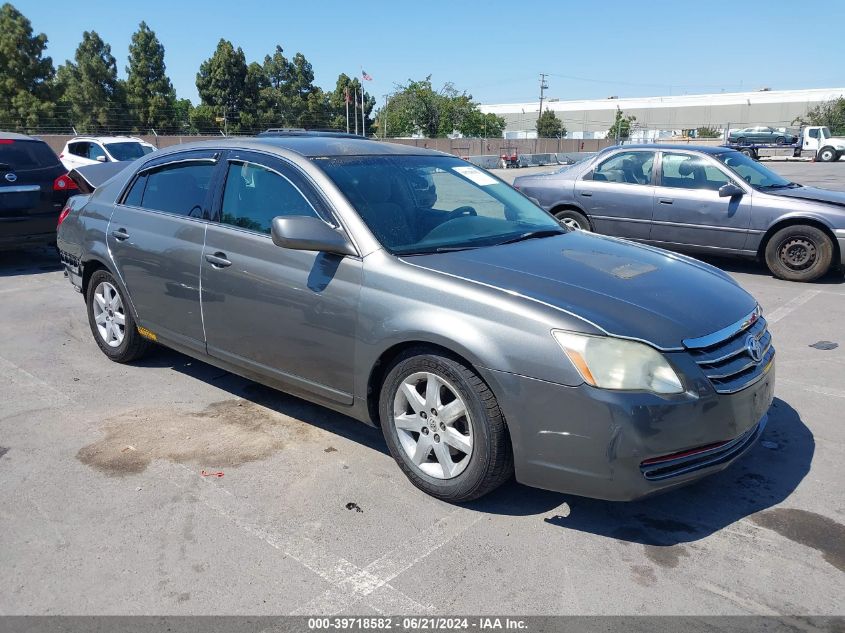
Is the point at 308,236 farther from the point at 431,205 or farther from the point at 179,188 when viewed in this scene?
the point at 179,188

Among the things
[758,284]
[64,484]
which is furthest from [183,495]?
[758,284]

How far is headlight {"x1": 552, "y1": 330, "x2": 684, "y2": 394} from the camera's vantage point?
292 centimetres

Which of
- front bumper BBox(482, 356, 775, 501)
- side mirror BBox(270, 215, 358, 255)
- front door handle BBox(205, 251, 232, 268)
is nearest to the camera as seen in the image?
front bumper BBox(482, 356, 775, 501)

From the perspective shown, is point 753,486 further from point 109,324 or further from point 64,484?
point 109,324

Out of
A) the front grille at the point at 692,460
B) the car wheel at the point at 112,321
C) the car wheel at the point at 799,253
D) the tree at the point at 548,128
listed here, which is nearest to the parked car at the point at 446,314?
the front grille at the point at 692,460

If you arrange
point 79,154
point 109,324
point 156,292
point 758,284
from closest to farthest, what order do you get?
point 156,292 < point 109,324 < point 758,284 < point 79,154

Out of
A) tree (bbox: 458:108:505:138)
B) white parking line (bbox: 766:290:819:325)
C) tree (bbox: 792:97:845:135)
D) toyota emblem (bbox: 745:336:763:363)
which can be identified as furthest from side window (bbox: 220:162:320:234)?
tree (bbox: 458:108:505:138)

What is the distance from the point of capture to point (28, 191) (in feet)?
29.1

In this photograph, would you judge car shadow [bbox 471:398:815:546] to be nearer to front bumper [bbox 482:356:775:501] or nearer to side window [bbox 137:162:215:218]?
front bumper [bbox 482:356:775:501]

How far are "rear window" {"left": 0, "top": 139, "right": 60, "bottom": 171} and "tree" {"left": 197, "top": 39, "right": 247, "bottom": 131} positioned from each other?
161 ft

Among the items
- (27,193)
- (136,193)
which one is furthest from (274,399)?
(27,193)

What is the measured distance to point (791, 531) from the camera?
3.22 metres

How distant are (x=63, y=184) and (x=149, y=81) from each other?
47556 millimetres

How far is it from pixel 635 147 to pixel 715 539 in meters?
7.31
